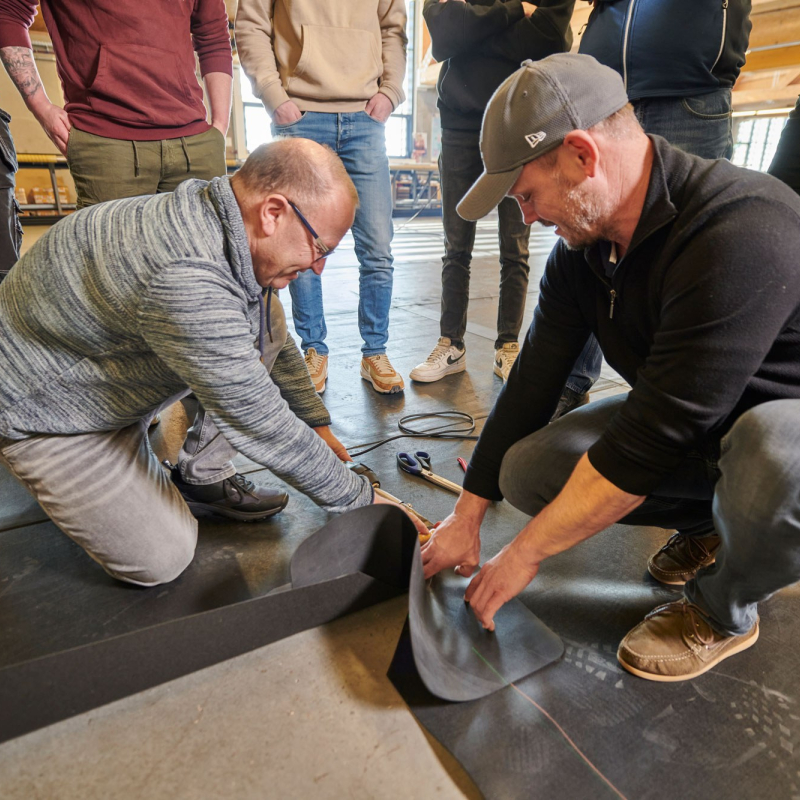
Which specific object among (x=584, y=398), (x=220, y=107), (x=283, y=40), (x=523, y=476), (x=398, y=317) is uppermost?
(x=283, y=40)

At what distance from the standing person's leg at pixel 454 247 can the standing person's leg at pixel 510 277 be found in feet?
0.42

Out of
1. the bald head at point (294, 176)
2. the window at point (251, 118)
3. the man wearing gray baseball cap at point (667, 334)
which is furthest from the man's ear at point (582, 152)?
the window at point (251, 118)

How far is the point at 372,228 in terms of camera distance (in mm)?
2186

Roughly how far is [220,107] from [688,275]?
5.61 feet

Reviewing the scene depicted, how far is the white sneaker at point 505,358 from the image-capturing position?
2359mm

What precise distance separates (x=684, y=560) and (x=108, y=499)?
118 centimetres

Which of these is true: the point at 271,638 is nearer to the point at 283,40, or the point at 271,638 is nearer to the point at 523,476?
the point at 523,476

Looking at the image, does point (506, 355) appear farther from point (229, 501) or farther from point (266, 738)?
point (266, 738)

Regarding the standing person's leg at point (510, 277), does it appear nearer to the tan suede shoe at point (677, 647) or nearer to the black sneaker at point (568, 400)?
the black sneaker at point (568, 400)

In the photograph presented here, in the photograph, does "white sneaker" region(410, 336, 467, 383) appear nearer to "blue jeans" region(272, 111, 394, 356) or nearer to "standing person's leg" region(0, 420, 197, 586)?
"blue jeans" region(272, 111, 394, 356)

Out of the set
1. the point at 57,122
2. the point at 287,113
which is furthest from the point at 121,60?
the point at 287,113

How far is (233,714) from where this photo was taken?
3.01 feet

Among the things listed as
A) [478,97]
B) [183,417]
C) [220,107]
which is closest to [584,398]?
[478,97]

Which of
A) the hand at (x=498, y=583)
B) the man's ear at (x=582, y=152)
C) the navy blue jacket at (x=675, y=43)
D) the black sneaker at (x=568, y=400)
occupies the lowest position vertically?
the black sneaker at (x=568, y=400)
